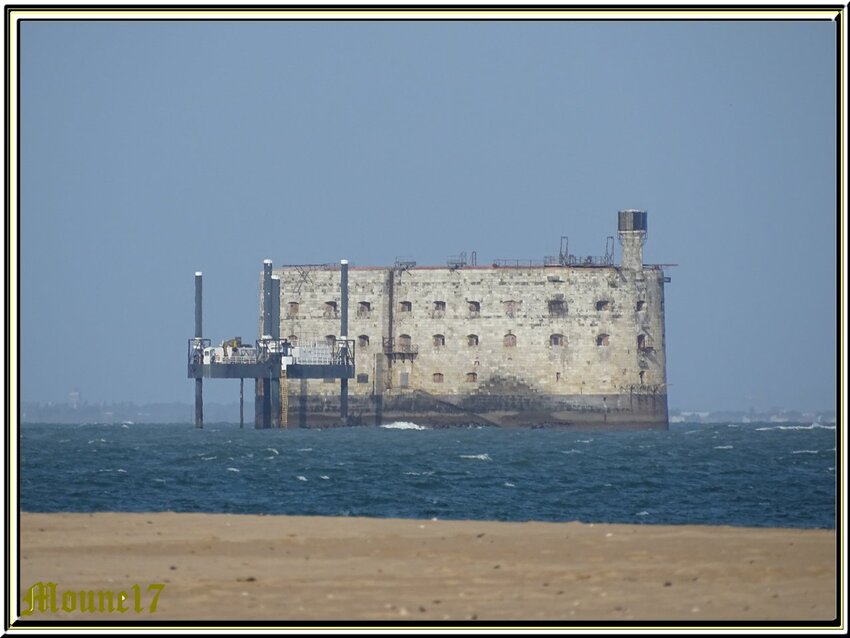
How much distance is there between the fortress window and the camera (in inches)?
2718

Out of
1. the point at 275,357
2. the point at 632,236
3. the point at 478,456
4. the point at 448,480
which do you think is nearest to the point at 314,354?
the point at 275,357

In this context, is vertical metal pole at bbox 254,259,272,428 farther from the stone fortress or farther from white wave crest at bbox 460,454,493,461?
white wave crest at bbox 460,454,493,461

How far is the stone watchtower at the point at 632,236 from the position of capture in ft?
229

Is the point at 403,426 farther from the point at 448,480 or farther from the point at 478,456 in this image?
the point at 448,480

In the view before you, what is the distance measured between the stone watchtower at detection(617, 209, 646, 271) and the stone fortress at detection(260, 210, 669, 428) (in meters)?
0.04

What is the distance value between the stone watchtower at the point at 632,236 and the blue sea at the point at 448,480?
1641cm

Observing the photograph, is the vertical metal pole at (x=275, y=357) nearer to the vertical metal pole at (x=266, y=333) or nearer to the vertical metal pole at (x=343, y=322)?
the vertical metal pole at (x=266, y=333)

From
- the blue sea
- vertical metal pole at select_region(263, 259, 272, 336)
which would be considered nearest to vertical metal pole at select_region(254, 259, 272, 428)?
vertical metal pole at select_region(263, 259, 272, 336)

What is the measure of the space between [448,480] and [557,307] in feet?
121

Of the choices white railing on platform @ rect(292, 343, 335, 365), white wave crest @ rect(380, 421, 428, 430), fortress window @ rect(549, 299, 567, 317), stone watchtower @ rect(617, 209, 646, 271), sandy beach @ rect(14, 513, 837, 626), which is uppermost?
stone watchtower @ rect(617, 209, 646, 271)

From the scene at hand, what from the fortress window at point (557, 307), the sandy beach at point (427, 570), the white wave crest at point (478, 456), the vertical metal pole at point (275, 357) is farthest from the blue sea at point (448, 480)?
the fortress window at point (557, 307)
